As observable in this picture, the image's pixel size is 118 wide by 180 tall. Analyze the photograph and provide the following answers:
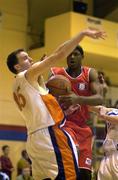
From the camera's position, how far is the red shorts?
5324 millimetres

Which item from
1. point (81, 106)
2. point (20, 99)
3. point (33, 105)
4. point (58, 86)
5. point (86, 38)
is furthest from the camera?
point (86, 38)

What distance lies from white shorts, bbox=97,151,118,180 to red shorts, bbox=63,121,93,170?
1.52 feet

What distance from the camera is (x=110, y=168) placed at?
19.1 ft

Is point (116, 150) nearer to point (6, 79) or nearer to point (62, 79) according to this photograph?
point (62, 79)

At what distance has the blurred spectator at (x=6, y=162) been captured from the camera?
41.3 feet

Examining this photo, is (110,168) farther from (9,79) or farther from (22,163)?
(9,79)

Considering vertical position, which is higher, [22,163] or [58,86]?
[58,86]

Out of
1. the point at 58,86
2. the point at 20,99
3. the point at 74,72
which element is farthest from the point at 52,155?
the point at 74,72

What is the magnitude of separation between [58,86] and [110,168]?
4.46 ft

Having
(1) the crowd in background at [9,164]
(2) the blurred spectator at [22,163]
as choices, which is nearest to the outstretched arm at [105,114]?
(1) the crowd in background at [9,164]

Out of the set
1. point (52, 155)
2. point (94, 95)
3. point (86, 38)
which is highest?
point (94, 95)

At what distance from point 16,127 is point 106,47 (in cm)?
298

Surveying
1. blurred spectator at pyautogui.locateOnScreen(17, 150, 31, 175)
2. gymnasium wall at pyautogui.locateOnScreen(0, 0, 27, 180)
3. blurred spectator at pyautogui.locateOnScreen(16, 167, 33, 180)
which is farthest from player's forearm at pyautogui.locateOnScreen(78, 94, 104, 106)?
gymnasium wall at pyautogui.locateOnScreen(0, 0, 27, 180)

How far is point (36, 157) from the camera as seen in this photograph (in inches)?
184
